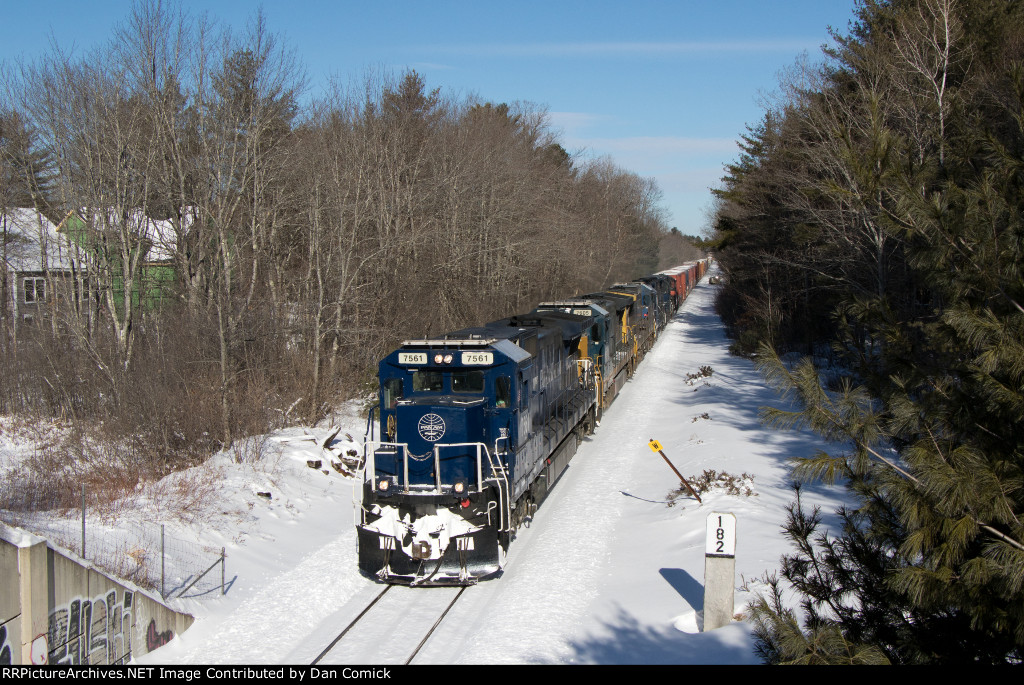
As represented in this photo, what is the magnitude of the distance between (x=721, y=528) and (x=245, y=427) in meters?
12.7

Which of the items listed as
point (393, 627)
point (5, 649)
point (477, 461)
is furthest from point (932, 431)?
point (5, 649)

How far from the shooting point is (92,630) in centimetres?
873

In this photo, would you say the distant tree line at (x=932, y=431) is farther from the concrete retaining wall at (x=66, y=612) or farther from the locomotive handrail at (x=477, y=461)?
the concrete retaining wall at (x=66, y=612)

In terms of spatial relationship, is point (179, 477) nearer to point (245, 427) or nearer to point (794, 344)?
point (245, 427)

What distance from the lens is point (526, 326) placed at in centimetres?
1581

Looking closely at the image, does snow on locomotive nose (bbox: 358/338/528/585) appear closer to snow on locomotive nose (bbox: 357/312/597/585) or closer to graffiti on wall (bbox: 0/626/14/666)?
snow on locomotive nose (bbox: 357/312/597/585)

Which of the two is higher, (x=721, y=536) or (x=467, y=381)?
(x=467, y=381)

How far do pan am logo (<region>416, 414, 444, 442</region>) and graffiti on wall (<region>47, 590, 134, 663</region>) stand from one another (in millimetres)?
4329

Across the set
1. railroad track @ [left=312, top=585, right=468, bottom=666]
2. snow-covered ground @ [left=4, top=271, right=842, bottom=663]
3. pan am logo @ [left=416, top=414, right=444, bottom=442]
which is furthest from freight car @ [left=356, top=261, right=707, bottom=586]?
snow-covered ground @ [left=4, top=271, right=842, bottom=663]

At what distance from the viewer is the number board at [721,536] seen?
9719 mm

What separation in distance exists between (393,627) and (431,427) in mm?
2865

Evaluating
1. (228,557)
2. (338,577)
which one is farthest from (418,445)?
(228,557)

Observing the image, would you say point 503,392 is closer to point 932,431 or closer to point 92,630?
point 92,630

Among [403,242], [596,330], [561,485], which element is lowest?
[561,485]
